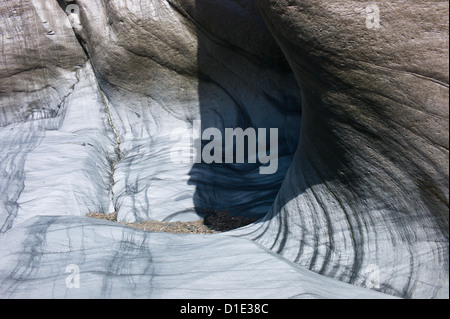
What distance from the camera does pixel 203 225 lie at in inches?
132

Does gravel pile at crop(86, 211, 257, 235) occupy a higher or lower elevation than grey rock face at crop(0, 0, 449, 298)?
lower

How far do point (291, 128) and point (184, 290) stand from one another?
243 centimetres

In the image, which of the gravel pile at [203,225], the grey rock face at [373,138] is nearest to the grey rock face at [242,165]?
the grey rock face at [373,138]

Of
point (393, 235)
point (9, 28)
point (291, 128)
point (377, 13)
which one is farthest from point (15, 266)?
point (9, 28)

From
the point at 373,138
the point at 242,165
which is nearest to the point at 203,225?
the point at 242,165

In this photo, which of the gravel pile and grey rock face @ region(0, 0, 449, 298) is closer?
grey rock face @ region(0, 0, 449, 298)

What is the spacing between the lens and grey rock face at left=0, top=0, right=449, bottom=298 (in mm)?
1885

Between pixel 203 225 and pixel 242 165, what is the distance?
87 centimetres

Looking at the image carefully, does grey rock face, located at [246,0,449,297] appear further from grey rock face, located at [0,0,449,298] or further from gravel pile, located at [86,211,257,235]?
gravel pile, located at [86,211,257,235]

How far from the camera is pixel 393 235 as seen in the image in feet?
6.70

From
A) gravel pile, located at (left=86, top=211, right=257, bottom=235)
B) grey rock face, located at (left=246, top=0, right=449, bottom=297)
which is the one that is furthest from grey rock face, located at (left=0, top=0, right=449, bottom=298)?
gravel pile, located at (left=86, top=211, right=257, bottom=235)

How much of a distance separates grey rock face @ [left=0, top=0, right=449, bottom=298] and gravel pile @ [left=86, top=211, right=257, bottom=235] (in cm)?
13

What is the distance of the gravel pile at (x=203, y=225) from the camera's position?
10.6ft

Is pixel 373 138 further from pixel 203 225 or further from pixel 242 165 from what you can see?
pixel 242 165
